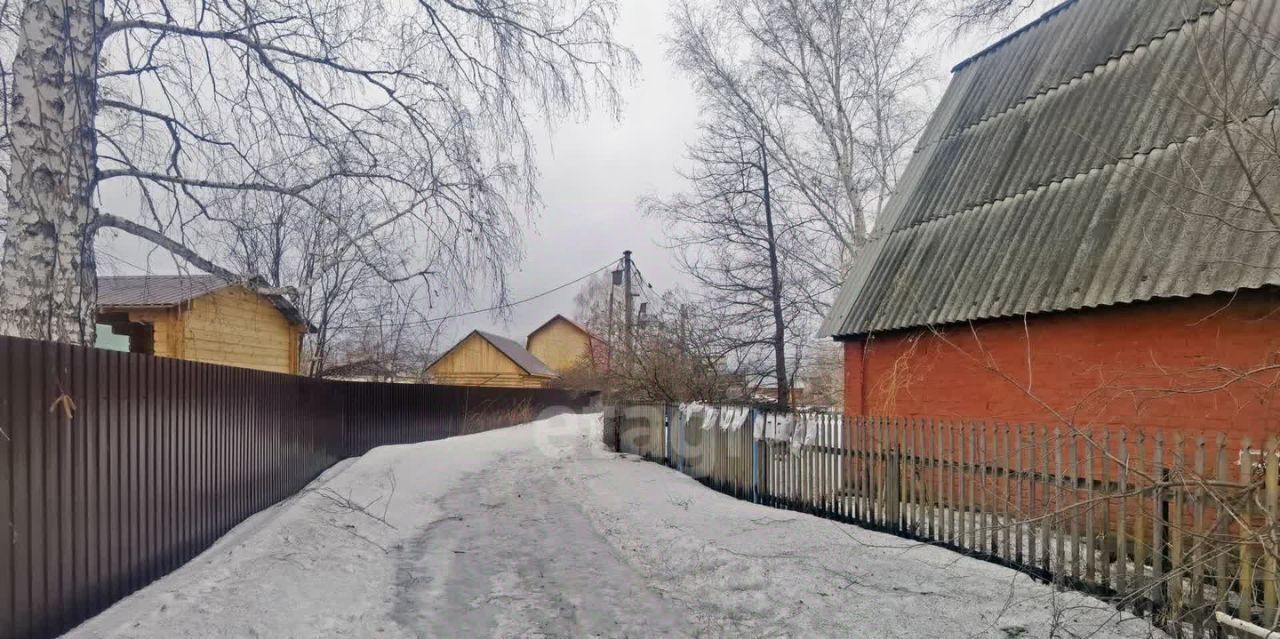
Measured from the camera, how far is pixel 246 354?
2019cm

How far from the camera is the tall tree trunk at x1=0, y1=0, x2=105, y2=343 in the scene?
542 centimetres

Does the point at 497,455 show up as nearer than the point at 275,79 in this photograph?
No

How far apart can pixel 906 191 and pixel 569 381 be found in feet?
114

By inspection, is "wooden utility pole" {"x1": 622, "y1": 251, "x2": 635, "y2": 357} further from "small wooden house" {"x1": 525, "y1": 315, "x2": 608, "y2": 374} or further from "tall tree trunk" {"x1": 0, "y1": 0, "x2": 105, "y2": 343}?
"small wooden house" {"x1": 525, "y1": 315, "x2": 608, "y2": 374}

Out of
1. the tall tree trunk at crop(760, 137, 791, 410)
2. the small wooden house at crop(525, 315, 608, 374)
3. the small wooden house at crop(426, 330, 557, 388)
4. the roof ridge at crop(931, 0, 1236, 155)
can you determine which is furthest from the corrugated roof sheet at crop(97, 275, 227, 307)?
the small wooden house at crop(525, 315, 608, 374)

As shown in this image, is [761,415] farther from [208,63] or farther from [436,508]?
[208,63]

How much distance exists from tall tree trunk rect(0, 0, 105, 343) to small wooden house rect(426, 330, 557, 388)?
43.0m

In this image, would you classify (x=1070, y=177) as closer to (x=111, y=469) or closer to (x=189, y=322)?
(x=111, y=469)

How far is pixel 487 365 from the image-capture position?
52.1 metres

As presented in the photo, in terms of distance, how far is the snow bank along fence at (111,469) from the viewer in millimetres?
3768

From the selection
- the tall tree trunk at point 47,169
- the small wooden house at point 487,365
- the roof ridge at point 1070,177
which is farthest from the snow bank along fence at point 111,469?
the small wooden house at point 487,365

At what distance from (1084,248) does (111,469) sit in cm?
864

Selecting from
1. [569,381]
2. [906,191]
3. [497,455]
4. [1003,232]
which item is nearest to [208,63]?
[1003,232]

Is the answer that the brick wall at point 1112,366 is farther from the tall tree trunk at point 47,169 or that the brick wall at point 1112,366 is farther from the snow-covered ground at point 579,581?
the tall tree trunk at point 47,169
